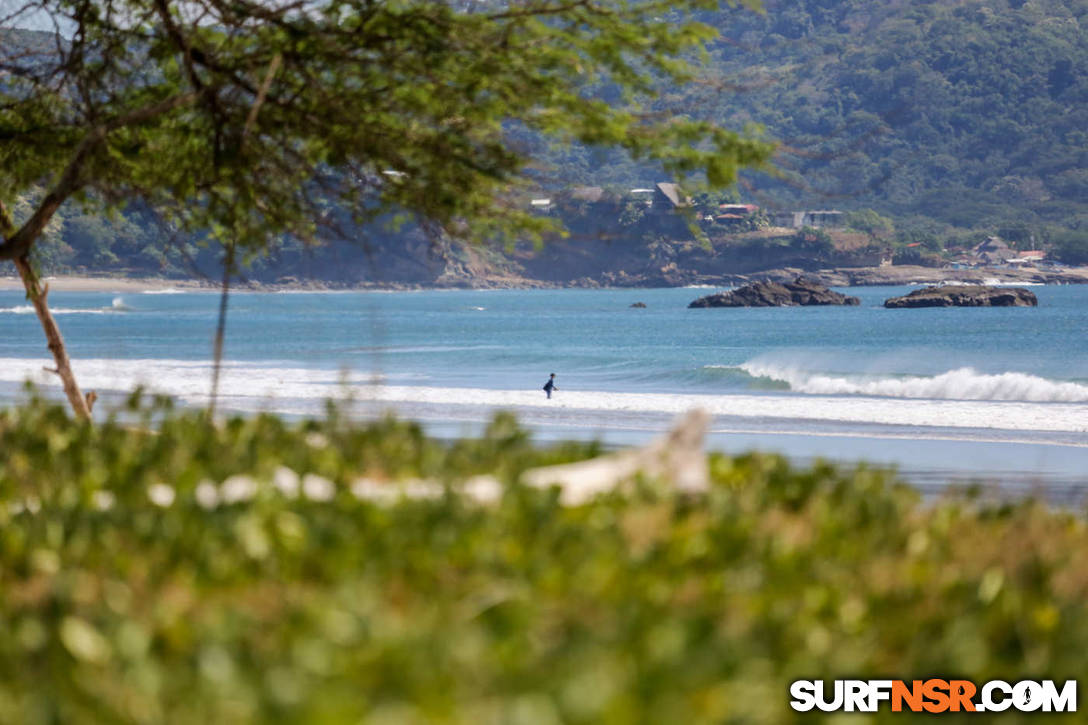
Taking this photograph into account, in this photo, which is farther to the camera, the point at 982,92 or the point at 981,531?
the point at 982,92

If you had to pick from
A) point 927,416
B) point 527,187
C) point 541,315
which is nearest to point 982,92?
point 541,315

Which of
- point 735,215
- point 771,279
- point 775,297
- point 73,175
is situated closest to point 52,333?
point 73,175

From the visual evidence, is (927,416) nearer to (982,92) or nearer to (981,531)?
(981,531)

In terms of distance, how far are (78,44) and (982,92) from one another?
17777 centimetres

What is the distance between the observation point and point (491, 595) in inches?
157

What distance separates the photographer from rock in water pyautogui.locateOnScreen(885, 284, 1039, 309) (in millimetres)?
114625

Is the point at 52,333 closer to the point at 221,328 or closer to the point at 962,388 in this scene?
the point at 221,328

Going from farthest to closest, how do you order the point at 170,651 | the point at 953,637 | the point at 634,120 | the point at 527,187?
the point at 527,187
the point at 634,120
the point at 953,637
the point at 170,651

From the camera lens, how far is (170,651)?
3553mm

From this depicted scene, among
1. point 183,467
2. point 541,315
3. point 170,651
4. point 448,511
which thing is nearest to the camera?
point 170,651

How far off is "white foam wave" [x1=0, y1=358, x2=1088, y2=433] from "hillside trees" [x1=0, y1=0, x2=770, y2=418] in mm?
14475

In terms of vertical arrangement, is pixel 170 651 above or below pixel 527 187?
below

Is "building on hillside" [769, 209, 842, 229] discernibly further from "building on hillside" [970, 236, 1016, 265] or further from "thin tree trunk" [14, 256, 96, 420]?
"thin tree trunk" [14, 256, 96, 420]

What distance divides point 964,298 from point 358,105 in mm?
115696
